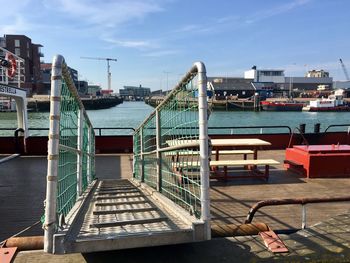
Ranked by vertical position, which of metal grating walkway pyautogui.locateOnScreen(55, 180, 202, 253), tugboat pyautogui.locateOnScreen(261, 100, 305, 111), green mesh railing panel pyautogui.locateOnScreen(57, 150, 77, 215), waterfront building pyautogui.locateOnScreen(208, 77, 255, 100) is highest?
waterfront building pyautogui.locateOnScreen(208, 77, 255, 100)

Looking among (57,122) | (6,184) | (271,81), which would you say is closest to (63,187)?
(57,122)

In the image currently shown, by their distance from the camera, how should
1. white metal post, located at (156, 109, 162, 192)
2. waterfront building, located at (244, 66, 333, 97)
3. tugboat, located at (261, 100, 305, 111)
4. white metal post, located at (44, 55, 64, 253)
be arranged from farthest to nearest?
waterfront building, located at (244, 66, 333, 97) < tugboat, located at (261, 100, 305, 111) < white metal post, located at (156, 109, 162, 192) < white metal post, located at (44, 55, 64, 253)

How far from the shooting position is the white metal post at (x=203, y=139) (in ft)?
9.09

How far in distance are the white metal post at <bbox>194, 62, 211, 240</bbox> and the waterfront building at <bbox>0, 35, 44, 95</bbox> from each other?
78.5 meters

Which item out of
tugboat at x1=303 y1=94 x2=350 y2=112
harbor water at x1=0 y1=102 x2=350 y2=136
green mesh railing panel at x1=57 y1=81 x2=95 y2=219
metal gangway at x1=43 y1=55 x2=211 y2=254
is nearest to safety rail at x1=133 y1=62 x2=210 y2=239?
metal gangway at x1=43 y1=55 x2=211 y2=254

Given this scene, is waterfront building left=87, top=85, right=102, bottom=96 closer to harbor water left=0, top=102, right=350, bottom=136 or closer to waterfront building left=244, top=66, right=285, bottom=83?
waterfront building left=244, top=66, right=285, bottom=83

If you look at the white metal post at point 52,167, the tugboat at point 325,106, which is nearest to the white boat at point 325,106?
the tugboat at point 325,106

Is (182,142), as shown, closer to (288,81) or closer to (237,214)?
(237,214)

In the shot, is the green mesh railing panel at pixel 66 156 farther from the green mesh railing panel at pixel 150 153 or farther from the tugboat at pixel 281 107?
the tugboat at pixel 281 107

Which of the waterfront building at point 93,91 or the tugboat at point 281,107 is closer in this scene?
the tugboat at point 281,107

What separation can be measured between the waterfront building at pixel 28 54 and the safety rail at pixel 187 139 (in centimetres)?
7689

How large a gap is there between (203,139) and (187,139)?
564 millimetres

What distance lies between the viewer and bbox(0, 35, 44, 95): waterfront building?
80625 millimetres

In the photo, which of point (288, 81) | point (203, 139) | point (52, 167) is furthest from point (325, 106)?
point (52, 167)
